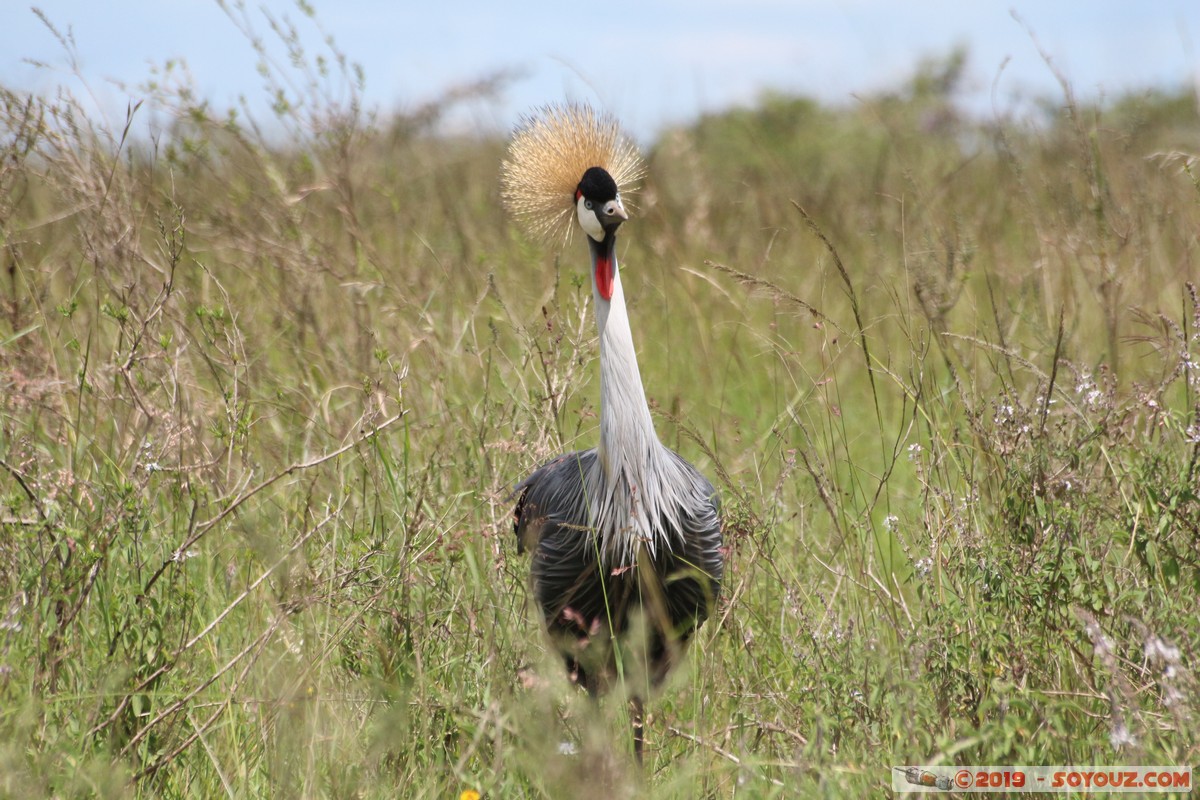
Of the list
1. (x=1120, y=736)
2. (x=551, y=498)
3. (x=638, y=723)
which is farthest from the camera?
(x=551, y=498)

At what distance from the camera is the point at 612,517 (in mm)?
2814

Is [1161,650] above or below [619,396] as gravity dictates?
below

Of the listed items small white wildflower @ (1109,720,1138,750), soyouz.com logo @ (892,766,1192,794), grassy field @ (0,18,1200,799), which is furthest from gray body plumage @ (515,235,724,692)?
small white wildflower @ (1109,720,1138,750)

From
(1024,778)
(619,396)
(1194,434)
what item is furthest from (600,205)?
(1024,778)

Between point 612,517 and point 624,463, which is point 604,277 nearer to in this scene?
point 624,463

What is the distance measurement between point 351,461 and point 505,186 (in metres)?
0.97

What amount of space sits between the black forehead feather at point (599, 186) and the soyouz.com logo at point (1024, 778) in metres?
1.57

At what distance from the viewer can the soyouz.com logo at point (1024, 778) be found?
1.88 m

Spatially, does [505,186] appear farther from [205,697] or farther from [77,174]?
[205,697]

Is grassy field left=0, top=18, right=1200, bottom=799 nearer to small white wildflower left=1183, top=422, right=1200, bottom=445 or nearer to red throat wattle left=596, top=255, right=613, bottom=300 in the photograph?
small white wildflower left=1183, top=422, right=1200, bottom=445

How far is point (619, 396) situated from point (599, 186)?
21.6 inches

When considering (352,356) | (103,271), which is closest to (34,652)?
(103,271)

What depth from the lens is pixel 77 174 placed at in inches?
125

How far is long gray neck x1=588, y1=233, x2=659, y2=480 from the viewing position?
107 inches
